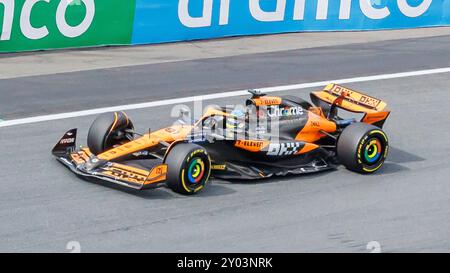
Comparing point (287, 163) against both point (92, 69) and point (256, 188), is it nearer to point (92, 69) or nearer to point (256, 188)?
point (256, 188)

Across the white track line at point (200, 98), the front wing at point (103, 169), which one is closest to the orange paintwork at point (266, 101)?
the front wing at point (103, 169)

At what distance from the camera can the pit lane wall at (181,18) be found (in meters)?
18.0

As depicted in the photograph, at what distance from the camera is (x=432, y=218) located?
10.2 metres

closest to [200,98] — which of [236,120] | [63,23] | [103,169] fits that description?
[236,120]

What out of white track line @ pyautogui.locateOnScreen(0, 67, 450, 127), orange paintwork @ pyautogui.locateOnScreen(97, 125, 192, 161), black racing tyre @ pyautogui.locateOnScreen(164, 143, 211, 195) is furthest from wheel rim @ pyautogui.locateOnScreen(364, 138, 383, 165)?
white track line @ pyautogui.locateOnScreen(0, 67, 450, 127)

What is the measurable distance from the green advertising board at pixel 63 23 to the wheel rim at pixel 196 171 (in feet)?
27.6

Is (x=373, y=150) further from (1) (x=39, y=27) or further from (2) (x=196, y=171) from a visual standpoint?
(1) (x=39, y=27)

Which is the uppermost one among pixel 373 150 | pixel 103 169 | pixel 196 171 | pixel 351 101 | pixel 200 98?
pixel 351 101

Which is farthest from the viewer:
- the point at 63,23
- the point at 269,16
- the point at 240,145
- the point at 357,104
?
the point at 269,16

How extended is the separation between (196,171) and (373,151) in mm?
2388

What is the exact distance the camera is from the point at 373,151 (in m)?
Result: 11.6

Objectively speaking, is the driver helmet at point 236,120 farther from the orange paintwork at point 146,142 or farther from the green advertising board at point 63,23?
the green advertising board at point 63,23

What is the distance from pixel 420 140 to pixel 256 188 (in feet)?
10.9

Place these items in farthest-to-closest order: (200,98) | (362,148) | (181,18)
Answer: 1. (181,18)
2. (200,98)
3. (362,148)
